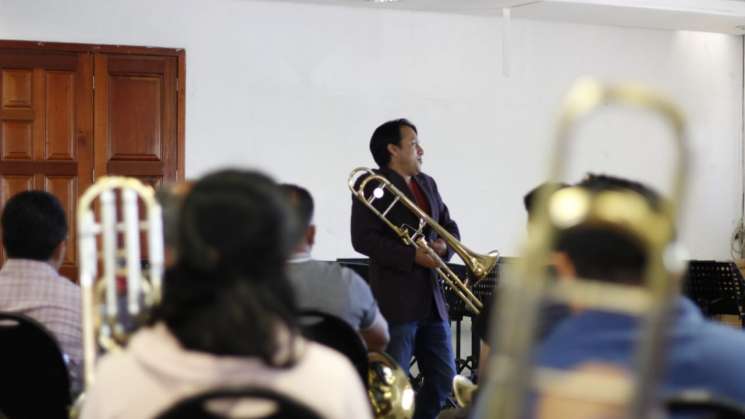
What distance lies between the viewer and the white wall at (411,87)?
21.9ft

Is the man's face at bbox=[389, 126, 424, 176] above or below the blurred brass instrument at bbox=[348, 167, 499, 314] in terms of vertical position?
above

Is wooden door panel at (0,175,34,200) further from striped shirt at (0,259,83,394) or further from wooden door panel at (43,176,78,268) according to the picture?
striped shirt at (0,259,83,394)

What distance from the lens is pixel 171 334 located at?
62.4 inches

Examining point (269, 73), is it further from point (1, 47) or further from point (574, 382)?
point (574, 382)

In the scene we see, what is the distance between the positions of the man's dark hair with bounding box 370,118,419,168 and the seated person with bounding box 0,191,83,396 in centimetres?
181

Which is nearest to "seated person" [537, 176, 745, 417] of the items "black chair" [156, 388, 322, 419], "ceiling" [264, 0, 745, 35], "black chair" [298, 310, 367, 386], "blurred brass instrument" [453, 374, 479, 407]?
"black chair" [156, 388, 322, 419]

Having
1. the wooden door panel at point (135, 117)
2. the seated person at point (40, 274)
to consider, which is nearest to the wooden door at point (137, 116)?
the wooden door panel at point (135, 117)

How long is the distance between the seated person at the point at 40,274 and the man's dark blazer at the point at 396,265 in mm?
1625

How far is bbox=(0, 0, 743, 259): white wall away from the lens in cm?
667

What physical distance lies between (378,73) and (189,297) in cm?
560

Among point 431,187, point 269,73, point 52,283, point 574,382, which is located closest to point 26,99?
point 269,73

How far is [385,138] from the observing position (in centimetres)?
457

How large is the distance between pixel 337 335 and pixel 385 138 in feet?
6.65

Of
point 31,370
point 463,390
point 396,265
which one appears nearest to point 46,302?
point 31,370
